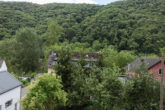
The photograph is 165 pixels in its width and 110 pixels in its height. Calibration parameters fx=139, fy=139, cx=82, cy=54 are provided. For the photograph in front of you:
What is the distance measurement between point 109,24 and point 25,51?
3927cm

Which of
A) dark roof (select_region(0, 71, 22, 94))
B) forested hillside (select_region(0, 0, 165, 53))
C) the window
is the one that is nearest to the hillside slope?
forested hillside (select_region(0, 0, 165, 53))

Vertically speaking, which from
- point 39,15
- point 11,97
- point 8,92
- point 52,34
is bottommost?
point 11,97

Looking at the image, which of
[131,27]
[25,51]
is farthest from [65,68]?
[131,27]

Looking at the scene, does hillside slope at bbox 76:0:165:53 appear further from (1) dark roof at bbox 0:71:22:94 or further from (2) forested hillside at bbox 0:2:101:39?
(1) dark roof at bbox 0:71:22:94

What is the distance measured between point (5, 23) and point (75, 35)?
28536mm

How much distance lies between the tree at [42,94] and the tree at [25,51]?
82.2 ft

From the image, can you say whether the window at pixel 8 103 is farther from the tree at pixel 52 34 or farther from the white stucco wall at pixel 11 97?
the tree at pixel 52 34

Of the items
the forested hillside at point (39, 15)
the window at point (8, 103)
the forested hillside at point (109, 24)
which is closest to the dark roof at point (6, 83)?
A: the window at point (8, 103)

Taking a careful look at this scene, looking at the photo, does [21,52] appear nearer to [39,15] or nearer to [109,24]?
[109,24]

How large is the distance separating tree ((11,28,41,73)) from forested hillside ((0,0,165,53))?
Result: 54.4 ft

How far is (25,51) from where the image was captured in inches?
1319

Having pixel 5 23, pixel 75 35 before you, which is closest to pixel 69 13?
pixel 75 35

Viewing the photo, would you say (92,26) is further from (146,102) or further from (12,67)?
(146,102)

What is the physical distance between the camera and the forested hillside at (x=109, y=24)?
48.6m
